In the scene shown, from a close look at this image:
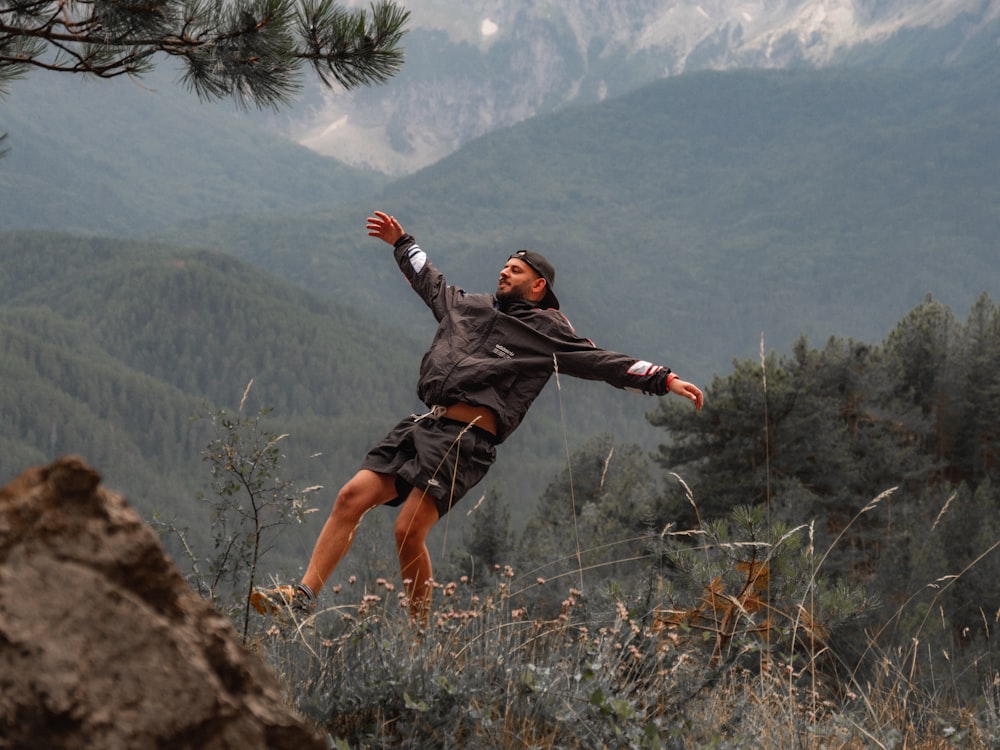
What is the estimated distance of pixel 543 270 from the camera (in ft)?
14.6

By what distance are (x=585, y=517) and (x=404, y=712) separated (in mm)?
28436

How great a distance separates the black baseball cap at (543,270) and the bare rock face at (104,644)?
3.16 metres

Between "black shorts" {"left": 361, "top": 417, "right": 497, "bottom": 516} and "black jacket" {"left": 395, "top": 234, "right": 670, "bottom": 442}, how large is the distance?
0.10 m

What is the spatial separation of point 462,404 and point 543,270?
0.81 meters

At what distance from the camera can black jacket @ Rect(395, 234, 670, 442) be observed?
3922 millimetres

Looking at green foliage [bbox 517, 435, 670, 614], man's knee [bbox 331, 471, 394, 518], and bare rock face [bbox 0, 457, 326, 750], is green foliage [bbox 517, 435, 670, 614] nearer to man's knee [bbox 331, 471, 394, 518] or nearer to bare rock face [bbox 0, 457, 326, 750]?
man's knee [bbox 331, 471, 394, 518]

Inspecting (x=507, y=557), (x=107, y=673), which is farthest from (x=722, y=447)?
(x=107, y=673)

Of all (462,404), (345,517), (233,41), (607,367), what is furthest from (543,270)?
(233,41)

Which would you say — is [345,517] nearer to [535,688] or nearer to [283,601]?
[283,601]

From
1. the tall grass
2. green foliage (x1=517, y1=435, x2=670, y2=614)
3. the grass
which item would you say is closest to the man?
the tall grass

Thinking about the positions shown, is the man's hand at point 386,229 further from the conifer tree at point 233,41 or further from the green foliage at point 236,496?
the green foliage at point 236,496

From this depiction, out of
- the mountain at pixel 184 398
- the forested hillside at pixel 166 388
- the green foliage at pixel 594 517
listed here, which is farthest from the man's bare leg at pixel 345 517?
the forested hillside at pixel 166 388

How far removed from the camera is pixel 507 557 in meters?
32.6

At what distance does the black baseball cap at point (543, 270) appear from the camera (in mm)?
4410
